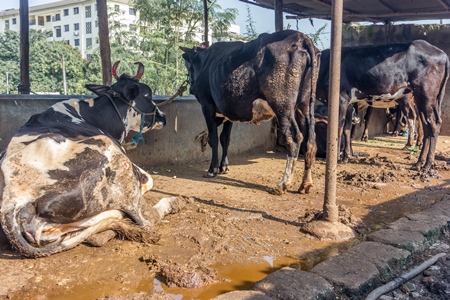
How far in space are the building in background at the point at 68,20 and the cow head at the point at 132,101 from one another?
50692 mm

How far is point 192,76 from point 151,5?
14.1 meters

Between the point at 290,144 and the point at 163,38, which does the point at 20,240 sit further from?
the point at 163,38

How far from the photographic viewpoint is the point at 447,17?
35.6 ft

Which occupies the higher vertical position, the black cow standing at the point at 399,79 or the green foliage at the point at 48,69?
the green foliage at the point at 48,69

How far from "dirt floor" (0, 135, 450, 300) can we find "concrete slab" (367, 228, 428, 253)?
0.24 meters

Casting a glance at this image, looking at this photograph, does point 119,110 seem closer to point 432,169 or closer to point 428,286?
point 428,286

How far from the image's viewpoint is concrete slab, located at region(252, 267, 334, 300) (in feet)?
8.89

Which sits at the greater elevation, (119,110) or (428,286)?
(119,110)

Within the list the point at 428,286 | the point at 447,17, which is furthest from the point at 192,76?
the point at 447,17

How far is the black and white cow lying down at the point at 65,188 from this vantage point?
323cm

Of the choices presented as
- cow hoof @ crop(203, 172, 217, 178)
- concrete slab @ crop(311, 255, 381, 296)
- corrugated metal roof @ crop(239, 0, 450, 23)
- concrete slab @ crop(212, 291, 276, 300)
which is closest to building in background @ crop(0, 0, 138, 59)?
corrugated metal roof @ crop(239, 0, 450, 23)

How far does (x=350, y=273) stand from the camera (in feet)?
10.00

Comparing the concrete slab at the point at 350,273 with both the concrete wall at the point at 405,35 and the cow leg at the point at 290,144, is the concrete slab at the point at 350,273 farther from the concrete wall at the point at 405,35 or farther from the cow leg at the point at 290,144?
the concrete wall at the point at 405,35

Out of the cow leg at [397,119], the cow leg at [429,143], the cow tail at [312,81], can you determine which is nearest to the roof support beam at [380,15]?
the cow leg at [397,119]
